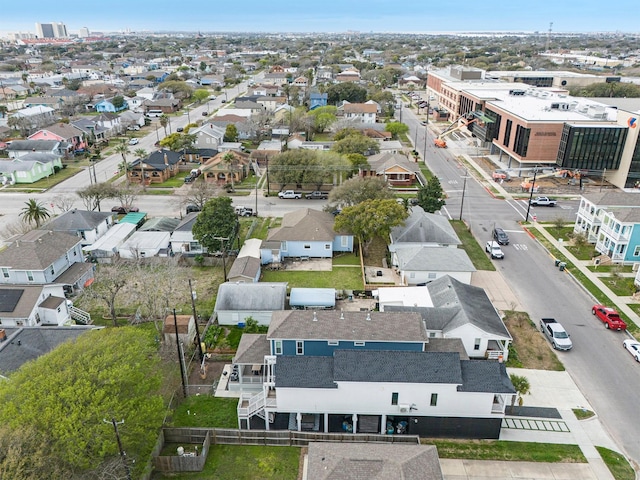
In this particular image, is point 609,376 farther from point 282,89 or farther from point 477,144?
point 282,89

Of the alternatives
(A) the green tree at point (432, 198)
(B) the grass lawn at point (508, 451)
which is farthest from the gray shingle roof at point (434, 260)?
(B) the grass lawn at point (508, 451)

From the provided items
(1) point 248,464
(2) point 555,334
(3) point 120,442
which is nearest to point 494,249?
(2) point 555,334

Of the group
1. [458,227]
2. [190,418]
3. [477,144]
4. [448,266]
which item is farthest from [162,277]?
[477,144]

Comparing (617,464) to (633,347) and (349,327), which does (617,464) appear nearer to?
(633,347)

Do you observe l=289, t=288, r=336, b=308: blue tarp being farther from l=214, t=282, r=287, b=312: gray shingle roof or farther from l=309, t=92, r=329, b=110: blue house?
l=309, t=92, r=329, b=110: blue house

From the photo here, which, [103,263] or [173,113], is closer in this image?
[103,263]

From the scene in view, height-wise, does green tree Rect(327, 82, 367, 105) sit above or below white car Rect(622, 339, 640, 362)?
above

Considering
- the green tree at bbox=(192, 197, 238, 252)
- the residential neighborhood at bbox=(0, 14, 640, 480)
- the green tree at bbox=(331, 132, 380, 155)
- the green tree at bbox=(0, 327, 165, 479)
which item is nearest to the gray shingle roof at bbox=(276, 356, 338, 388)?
the residential neighborhood at bbox=(0, 14, 640, 480)
